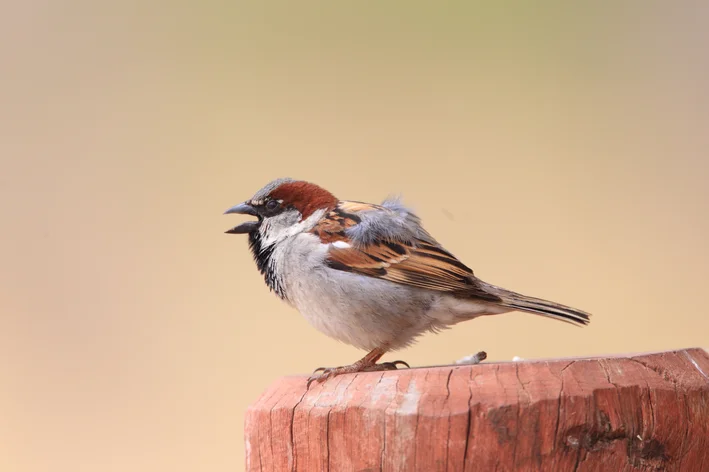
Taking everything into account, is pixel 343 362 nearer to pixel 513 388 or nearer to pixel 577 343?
pixel 577 343

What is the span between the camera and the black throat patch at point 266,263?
2.64 meters

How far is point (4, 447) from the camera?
163 inches

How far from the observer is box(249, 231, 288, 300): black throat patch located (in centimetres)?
264

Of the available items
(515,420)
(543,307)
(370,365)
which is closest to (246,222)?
(370,365)

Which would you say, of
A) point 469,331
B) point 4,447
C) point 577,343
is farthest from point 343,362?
point 4,447

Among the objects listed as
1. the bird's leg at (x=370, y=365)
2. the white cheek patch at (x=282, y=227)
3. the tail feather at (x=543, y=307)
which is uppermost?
the white cheek patch at (x=282, y=227)

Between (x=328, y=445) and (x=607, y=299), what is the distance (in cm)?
311

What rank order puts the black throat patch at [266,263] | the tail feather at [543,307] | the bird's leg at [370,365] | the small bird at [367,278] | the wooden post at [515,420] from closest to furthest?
the wooden post at [515,420], the bird's leg at [370,365], the tail feather at [543,307], the small bird at [367,278], the black throat patch at [266,263]

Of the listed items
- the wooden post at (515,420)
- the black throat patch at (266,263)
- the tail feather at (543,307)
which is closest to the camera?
the wooden post at (515,420)

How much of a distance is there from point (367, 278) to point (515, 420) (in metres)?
1.22

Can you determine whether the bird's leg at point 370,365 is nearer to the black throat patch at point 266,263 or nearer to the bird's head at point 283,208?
the black throat patch at point 266,263

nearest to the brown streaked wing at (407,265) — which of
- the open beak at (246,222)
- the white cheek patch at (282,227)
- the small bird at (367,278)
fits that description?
the small bird at (367,278)

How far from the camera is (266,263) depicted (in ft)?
8.84

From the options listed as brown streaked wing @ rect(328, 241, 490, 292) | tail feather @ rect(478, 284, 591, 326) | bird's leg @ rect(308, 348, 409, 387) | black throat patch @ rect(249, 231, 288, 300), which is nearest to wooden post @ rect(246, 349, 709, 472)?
bird's leg @ rect(308, 348, 409, 387)
